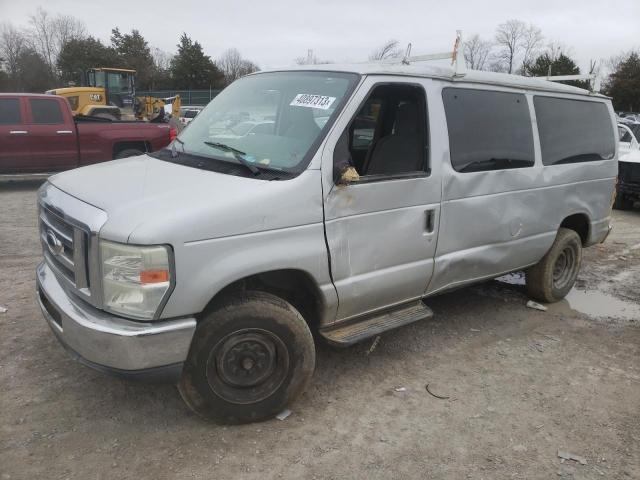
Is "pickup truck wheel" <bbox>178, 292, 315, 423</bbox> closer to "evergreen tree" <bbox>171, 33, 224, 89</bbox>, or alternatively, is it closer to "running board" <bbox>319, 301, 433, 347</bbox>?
"running board" <bbox>319, 301, 433, 347</bbox>

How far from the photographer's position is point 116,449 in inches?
112

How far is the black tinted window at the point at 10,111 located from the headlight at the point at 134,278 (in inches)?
361

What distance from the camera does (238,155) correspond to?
10.4ft

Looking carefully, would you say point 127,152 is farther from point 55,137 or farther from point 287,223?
point 287,223

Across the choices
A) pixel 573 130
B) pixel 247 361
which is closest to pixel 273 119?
pixel 247 361

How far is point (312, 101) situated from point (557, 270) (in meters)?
3.39

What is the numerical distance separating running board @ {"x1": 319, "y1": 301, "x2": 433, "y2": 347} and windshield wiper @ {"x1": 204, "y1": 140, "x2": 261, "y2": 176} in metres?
1.10

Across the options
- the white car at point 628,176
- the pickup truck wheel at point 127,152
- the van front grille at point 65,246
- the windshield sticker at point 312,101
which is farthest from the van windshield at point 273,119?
the white car at point 628,176

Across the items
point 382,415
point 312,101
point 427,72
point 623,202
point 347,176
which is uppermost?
point 427,72

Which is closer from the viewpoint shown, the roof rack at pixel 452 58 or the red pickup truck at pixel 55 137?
the roof rack at pixel 452 58

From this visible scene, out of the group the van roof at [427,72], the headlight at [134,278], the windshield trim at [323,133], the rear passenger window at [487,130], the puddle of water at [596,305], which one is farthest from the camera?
the puddle of water at [596,305]

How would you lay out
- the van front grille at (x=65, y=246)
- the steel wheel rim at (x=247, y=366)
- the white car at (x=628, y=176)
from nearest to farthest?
the van front grille at (x=65, y=246) → the steel wheel rim at (x=247, y=366) → the white car at (x=628, y=176)

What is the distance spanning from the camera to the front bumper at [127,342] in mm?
2549

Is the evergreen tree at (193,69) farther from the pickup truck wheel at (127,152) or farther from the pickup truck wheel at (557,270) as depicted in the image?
the pickup truck wheel at (557,270)
